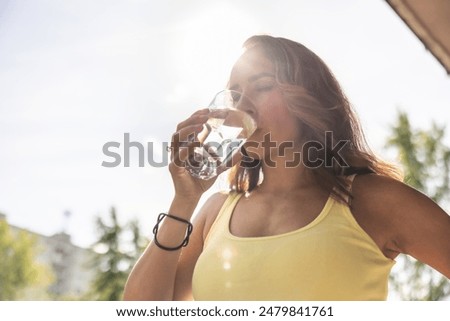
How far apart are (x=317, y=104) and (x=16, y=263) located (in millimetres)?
14678

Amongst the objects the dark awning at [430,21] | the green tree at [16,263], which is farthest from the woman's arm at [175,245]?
the green tree at [16,263]

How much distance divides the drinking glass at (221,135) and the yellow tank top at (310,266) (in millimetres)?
310

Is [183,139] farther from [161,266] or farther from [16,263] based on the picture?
[16,263]

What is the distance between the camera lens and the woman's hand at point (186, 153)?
142cm

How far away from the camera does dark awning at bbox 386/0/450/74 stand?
1663 millimetres

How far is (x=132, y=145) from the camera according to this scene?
1914mm

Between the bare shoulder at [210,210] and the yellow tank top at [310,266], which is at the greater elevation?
the bare shoulder at [210,210]

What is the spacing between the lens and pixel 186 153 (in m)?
1.43

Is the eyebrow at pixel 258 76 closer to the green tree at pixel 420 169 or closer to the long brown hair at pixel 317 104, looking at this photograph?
the long brown hair at pixel 317 104

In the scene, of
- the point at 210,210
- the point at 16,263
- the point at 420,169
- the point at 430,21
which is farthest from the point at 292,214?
the point at 16,263

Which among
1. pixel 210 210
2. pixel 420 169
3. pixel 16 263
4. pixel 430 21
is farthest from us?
pixel 16 263

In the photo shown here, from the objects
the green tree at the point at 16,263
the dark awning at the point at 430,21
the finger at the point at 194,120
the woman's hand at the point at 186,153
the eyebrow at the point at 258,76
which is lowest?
the woman's hand at the point at 186,153

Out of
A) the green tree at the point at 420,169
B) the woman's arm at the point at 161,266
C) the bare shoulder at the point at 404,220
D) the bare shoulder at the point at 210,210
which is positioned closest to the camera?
the bare shoulder at the point at 404,220

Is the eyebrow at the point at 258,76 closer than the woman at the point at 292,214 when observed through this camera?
No
